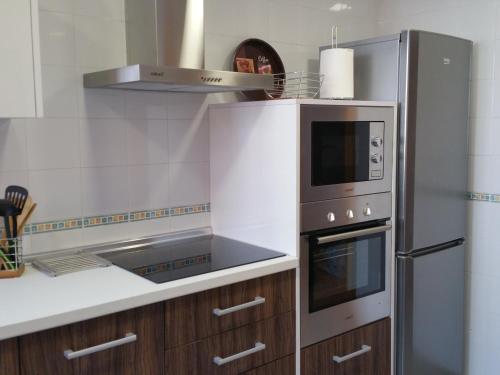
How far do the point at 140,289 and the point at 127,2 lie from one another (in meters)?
1.13

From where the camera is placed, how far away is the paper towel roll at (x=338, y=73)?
2402 millimetres

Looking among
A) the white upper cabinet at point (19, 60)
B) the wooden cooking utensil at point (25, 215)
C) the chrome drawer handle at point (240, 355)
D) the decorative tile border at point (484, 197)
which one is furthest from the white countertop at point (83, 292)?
the decorative tile border at point (484, 197)

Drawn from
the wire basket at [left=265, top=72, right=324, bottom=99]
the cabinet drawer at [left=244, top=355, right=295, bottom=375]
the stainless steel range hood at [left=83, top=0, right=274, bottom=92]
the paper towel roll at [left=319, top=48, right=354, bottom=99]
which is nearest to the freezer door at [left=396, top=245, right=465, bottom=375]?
the cabinet drawer at [left=244, top=355, right=295, bottom=375]

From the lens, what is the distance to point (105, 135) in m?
2.13

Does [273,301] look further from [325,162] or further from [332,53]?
[332,53]

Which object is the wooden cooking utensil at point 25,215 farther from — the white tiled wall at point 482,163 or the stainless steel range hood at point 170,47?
the white tiled wall at point 482,163

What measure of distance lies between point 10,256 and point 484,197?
2.14 metres

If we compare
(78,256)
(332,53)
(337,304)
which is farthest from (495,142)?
(78,256)

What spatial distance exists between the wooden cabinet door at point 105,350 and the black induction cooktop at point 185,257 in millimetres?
153

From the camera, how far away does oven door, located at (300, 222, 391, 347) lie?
2.13 metres

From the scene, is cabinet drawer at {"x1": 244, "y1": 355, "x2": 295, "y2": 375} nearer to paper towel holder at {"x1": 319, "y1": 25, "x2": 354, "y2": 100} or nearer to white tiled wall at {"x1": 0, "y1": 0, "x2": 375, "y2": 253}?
white tiled wall at {"x1": 0, "y1": 0, "x2": 375, "y2": 253}

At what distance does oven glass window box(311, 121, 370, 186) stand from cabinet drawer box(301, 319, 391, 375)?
2.13ft

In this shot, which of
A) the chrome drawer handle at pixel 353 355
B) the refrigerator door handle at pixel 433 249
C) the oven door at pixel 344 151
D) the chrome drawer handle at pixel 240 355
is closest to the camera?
the chrome drawer handle at pixel 240 355

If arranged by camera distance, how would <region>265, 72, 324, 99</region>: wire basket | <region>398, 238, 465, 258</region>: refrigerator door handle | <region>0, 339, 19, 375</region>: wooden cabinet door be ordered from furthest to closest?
<region>265, 72, 324, 99</region>: wire basket
<region>398, 238, 465, 258</region>: refrigerator door handle
<region>0, 339, 19, 375</region>: wooden cabinet door
